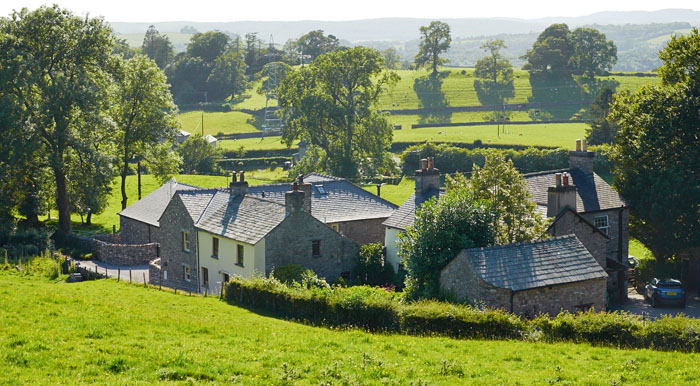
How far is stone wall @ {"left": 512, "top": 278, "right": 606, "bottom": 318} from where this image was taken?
3094 centimetres

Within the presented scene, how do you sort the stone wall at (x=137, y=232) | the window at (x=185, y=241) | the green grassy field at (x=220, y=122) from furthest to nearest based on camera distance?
the green grassy field at (x=220, y=122) → the stone wall at (x=137, y=232) → the window at (x=185, y=241)

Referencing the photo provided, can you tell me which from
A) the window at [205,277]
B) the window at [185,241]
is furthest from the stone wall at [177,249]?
the window at [205,277]

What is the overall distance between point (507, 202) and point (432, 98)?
412ft

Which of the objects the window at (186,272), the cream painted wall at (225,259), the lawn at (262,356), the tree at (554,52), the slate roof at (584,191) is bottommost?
the window at (186,272)

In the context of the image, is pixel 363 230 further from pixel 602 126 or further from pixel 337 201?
pixel 602 126

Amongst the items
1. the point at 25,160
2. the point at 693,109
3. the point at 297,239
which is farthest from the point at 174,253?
the point at 693,109

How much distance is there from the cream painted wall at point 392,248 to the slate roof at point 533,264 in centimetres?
1180

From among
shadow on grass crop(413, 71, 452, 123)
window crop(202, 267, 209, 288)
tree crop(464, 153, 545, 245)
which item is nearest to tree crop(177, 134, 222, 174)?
shadow on grass crop(413, 71, 452, 123)

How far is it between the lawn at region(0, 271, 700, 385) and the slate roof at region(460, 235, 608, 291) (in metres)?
6.75

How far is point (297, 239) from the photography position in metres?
41.2

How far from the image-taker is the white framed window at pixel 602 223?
44.0 metres

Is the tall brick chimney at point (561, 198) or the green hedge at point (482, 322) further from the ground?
the tall brick chimney at point (561, 198)

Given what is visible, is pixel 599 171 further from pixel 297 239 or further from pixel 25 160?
pixel 25 160

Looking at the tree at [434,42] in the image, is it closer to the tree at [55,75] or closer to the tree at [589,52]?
the tree at [589,52]
